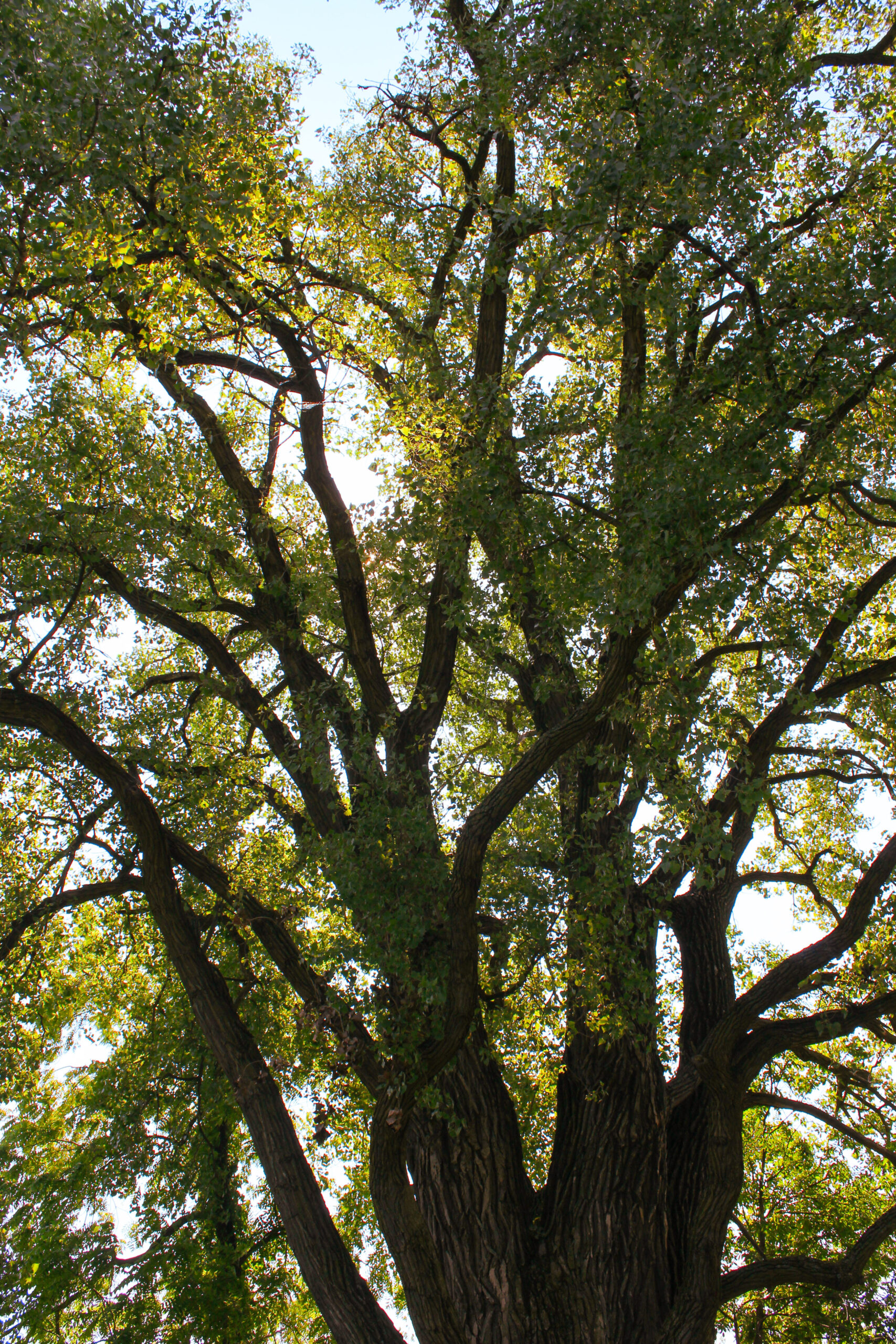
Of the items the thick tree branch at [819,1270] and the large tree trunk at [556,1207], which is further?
the thick tree branch at [819,1270]

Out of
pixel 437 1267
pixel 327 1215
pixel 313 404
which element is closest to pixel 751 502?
pixel 313 404

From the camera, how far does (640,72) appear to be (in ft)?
20.5

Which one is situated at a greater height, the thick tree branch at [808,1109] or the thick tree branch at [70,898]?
the thick tree branch at [70,898]

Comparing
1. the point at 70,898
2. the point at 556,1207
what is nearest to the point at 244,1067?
the point at 70,898

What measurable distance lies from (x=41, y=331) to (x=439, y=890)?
519 cm

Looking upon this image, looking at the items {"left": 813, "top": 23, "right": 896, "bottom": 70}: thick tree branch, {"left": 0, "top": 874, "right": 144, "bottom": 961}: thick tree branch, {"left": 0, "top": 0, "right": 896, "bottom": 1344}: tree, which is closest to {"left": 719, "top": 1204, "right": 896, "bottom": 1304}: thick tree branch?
{"left": 0, "top": 0, "right": 896, "bottom": 1344}: tree

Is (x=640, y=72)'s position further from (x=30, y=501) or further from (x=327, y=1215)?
(x=327, y=1215)

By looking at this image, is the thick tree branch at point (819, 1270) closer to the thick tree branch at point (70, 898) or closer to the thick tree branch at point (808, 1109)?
the thick tree branch at point (808, 1109)

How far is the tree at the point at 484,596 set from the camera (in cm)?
553

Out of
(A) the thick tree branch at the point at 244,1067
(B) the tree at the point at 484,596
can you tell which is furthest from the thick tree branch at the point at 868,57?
(A) the thick tree branch at the point at 244,1067

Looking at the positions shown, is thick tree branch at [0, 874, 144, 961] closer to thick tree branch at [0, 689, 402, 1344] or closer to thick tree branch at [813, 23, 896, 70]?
thick tree branch at [0, 689, 402, 1344]

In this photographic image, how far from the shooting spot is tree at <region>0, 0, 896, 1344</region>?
18.1 ft

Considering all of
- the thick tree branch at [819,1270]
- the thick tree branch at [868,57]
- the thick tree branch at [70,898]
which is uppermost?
the thick tree branch at [868,57]

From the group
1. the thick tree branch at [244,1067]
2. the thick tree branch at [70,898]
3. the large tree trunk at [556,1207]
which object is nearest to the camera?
the thick tree branch at [244,1067]
